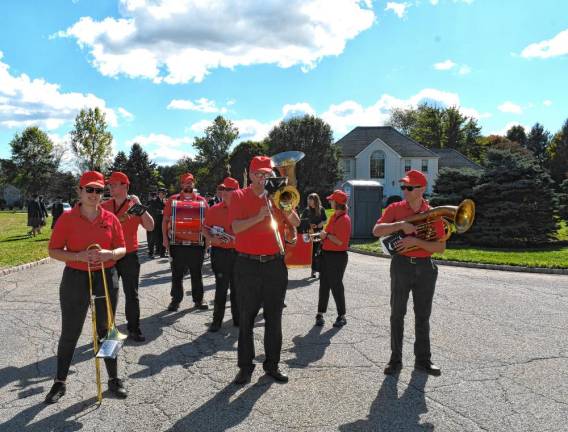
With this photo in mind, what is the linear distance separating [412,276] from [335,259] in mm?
1990

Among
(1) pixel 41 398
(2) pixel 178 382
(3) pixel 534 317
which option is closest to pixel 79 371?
(1) pixel 41 398

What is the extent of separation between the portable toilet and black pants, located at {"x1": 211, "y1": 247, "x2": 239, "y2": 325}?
13.7m

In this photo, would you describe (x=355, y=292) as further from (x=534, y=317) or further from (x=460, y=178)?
(x=460, y=178)

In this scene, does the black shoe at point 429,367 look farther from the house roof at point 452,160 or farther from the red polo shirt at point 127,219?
the house roof at point 452,160

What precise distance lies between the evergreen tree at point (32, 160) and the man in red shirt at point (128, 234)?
7858cm

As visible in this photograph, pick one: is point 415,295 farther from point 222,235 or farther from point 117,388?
point 117,388

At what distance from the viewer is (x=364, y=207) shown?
66.8 feet

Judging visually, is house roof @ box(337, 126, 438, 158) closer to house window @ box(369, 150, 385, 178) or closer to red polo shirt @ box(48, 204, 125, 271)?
house window @ box(369, 150, 385, 178)

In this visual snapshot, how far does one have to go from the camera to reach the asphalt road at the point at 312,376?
13.3ft

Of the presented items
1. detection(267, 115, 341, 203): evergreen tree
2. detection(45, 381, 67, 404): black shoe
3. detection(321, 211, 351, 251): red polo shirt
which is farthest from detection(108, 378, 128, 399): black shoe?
detection(267, 115, 341, 203): evergreen tree

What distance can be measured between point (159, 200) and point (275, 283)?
10.8m

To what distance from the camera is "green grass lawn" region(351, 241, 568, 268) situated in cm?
1309

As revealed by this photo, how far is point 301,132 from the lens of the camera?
153 ft

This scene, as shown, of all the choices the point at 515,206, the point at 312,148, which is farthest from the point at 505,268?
the point at 312,148
